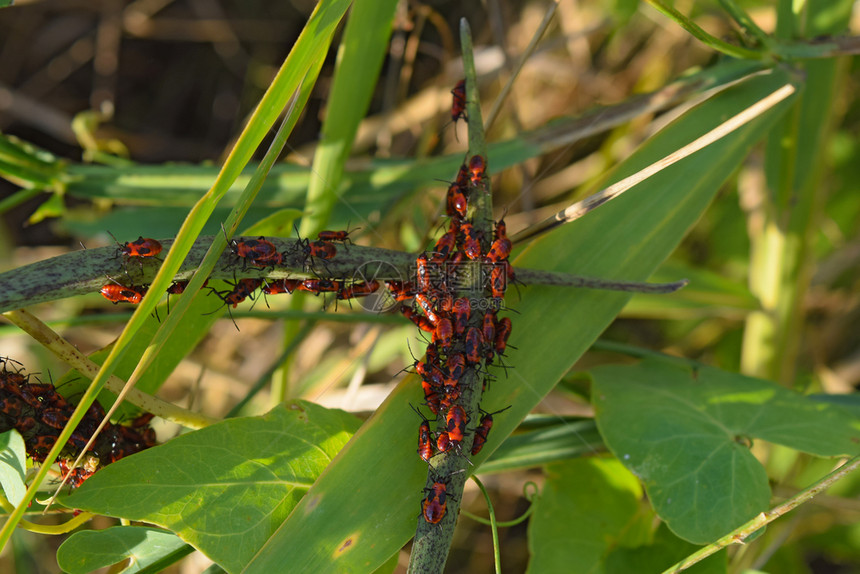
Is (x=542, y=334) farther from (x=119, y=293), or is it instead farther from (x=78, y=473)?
(x=78, y=473)

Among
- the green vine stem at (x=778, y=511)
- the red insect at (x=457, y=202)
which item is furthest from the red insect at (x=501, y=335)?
the green vine stem at (x=778, y=511)

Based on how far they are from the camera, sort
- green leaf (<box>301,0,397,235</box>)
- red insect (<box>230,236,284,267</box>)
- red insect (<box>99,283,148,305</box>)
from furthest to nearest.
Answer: green leaf (<box>301,0,397,235</box>) < red insect (<box>230,236,284,267</box>) < red insect (<box>99,283,148,305</box>)

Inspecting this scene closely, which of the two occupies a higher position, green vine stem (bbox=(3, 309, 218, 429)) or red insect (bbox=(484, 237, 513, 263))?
red insect (bbox=(484, 237, 513, 263))

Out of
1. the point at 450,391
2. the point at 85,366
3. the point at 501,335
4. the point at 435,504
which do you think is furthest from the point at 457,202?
the point at 85,366

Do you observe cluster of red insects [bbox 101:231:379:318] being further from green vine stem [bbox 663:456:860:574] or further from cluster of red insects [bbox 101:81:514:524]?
green vine stem [bbox 663:456:860:574]

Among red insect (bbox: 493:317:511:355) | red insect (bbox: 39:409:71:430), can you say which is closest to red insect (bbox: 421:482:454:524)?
red insect (bbox: 493:317:511:355)
